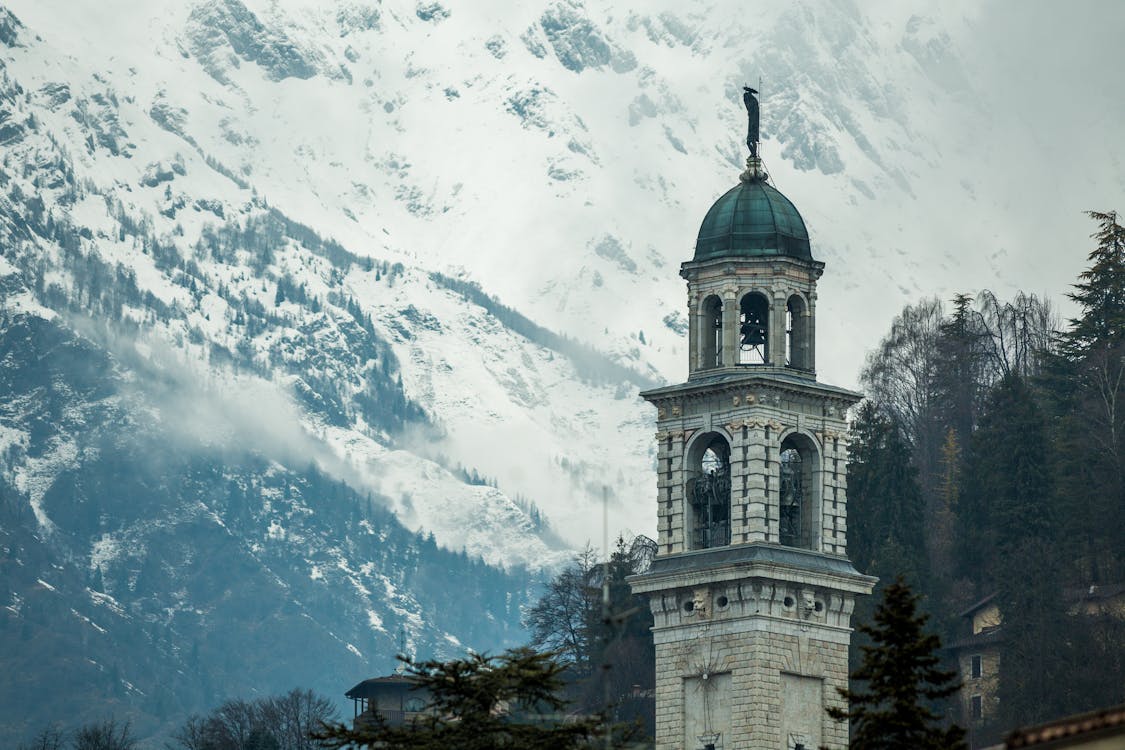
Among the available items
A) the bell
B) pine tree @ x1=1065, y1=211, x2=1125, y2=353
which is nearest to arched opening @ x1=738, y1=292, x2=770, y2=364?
the bell

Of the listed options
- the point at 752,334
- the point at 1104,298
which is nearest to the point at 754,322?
the point at 752,334

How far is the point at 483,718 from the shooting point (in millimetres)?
71938

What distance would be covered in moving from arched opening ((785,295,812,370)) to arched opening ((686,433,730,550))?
348 centimetres

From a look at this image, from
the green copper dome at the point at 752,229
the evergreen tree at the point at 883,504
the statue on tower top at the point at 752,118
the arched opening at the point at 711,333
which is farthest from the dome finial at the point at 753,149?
the evergreen tree at the point at 883,504

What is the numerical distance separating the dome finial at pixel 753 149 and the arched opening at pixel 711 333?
4269mm

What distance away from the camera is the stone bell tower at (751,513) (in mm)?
103688

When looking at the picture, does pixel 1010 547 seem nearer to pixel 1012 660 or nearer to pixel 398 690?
pixel 1012 660

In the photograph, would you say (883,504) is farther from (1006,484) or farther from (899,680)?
(899,680)

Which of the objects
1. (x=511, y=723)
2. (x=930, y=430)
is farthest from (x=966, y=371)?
(x=511, y=723)

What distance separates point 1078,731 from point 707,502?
173 feet

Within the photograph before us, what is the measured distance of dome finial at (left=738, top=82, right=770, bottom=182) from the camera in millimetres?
112062

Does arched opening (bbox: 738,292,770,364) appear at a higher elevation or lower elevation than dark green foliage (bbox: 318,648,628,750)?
higher

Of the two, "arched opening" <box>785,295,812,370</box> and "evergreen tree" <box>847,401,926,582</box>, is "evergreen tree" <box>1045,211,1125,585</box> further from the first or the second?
"arched opening" <box>785,295,812,370</box>

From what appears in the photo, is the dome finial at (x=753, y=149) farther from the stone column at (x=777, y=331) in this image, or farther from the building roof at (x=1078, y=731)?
the building roof at (x=1078, y=731)
